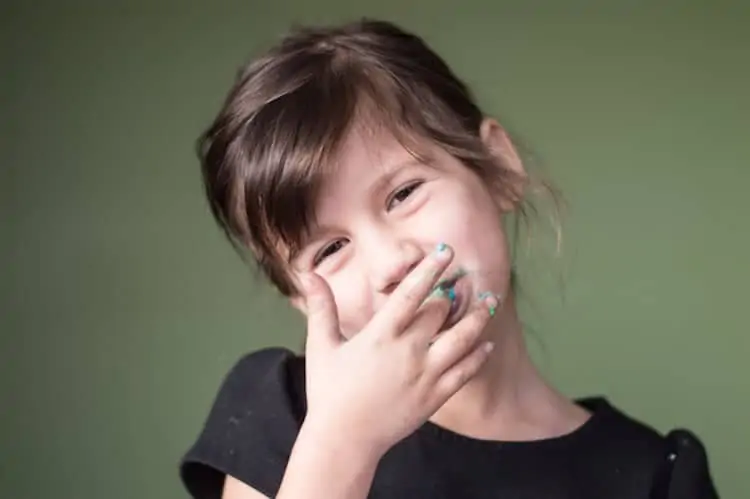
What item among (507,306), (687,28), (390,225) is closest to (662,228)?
(687,28)

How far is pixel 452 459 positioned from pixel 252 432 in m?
0.15

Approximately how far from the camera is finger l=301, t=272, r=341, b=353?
1.88 ft

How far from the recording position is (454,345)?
56 centimetres

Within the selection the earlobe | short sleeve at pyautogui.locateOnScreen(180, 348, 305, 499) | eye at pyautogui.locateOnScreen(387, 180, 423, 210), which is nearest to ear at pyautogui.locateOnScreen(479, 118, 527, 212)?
the earlobe

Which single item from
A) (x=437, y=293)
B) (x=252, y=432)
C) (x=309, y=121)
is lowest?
(x=252, y=432)

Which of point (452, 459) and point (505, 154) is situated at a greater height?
point (505, 154)

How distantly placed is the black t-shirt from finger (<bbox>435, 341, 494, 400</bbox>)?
0.51 feet

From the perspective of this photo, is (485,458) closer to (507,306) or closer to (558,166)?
(507,306)

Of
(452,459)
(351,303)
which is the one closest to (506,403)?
(452,459)

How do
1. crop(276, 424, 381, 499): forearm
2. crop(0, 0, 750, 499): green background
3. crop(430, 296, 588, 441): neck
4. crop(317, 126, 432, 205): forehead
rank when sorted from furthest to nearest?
crop(0, 0, 750, 499): green background < crop(430, 296, 588, 441): neck < crop(317, 126, 432, 205): forehead < crop(276, 424, 381, 499): forearm

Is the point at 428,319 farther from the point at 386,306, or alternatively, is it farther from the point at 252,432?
the point at 252,432

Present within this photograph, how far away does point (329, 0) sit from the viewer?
3.37ft

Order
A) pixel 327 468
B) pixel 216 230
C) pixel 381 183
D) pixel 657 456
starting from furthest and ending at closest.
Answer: pixel 216 230, pixel 657 456, pixel 381 183, pixel 327 468

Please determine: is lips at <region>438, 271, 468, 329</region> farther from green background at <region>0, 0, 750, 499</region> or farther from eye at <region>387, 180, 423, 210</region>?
green background at <region>0, 0, 750, 499</region>
